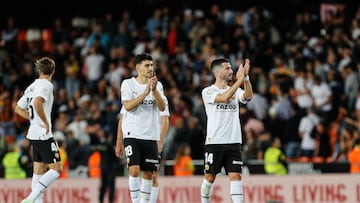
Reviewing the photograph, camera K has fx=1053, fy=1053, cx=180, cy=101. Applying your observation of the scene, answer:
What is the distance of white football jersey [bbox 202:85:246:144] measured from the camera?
1697 cm

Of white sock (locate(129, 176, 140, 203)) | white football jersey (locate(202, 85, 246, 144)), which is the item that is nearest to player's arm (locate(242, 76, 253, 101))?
white football jersey (locate(202, 85, 246, 144))

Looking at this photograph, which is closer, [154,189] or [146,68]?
[146,68]

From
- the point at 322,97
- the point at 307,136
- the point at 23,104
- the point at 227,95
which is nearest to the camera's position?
the point at 227,95

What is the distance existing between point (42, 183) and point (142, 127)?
1905mm

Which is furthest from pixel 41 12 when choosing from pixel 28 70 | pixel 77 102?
pixel 77 102

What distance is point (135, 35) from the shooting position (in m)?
31.2

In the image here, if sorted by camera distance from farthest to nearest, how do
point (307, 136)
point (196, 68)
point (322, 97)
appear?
1. point (196, 68)
2. point (322, 97)
3. point (307, 136)

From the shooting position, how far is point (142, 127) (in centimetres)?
1719

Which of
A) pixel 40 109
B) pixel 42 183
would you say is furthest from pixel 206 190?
pixel 40 109

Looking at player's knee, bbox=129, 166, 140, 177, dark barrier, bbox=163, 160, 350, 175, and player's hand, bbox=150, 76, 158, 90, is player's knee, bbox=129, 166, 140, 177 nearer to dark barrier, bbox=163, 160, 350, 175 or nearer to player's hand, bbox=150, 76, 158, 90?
player's hand, bbox=150, 76, 158, 90

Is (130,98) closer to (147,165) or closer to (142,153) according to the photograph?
(142,153)

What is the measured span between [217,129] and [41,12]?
18283mm

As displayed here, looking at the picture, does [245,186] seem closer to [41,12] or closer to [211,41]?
[211,41]

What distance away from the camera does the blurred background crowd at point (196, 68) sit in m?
26.5
